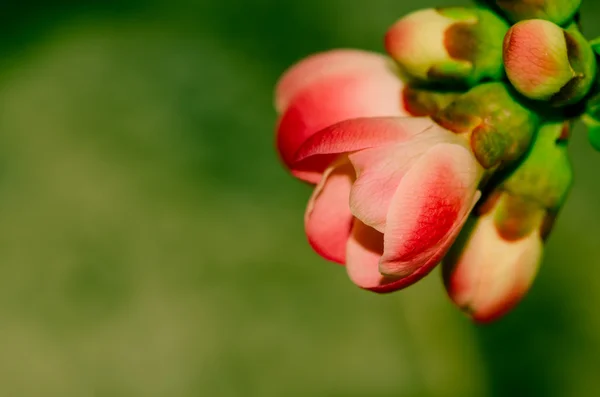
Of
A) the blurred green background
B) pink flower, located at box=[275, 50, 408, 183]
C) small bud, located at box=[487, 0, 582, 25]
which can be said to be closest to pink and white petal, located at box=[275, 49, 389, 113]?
pink flower, located at box=[275, 50, 408, 183]

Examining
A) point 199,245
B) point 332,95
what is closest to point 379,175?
point 332,95

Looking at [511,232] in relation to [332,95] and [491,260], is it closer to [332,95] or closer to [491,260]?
[491,260]

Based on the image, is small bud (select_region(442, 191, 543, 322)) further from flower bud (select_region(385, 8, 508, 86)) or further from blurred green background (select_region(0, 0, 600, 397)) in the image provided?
blurred green background (select_region(0, 0, 600, 397))

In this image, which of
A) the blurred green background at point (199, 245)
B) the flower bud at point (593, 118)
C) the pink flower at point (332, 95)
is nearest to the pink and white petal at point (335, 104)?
the pink flower at point (332, 95)

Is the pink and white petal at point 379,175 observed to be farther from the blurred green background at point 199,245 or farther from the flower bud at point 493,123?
the blurred green background at point 199,245

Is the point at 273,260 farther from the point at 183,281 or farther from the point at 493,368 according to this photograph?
the point at 493,368

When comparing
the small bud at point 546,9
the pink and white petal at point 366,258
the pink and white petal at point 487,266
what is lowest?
the pink and white petal at point 487,266
